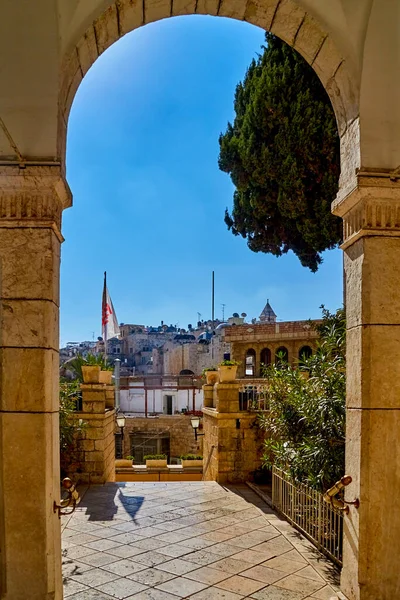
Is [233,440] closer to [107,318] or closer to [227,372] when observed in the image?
[227,372]

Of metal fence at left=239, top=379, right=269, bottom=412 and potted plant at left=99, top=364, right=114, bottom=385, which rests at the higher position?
potted plant at left=99, top=364, right=114, bottom=385

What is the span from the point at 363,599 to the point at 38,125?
3.43 m

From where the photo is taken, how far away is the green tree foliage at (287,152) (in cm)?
950

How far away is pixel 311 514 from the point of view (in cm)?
473

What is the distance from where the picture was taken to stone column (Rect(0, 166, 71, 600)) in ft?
9.32

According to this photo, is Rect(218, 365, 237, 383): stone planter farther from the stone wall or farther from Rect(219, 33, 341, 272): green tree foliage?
the stone wall

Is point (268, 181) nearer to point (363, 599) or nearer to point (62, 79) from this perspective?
point (62, 79)

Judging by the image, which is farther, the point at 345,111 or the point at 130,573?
the point at 130,573

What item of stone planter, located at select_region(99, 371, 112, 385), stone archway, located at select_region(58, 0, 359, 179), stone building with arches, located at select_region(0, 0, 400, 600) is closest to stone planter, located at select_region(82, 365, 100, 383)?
stone planter, located at select_region(99, 371, 112, 385)

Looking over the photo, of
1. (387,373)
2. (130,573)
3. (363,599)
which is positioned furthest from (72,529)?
(387,373)

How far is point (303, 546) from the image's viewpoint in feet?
15.1

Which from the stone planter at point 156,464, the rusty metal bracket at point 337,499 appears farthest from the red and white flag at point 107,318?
the rusty metal bracket at point 337,499

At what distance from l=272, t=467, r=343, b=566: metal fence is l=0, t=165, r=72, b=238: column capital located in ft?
10.1

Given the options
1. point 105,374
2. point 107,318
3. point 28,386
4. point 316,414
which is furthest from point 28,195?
point 107,318
